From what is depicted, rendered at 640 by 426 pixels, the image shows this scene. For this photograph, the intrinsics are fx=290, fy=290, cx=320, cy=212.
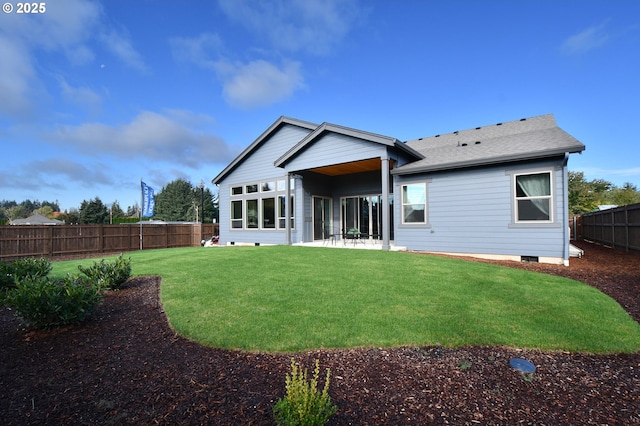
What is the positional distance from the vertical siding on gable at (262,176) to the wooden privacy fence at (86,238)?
180 inches

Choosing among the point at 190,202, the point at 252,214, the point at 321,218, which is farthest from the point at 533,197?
the point at 190,202

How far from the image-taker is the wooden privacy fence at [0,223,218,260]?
1430 centimetres

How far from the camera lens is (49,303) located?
4000 millimetres

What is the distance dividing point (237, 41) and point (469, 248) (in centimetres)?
1293

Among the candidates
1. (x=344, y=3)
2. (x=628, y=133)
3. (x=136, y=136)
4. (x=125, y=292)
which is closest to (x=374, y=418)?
(x=125, y=292)

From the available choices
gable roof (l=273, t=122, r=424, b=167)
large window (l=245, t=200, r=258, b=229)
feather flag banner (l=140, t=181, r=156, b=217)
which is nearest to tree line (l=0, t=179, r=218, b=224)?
feather flag banner (l=140, t=181, r=156, b=217)

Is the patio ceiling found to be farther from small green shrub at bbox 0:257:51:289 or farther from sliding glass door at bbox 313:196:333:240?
small green shrub at bbox 0:257:51:289

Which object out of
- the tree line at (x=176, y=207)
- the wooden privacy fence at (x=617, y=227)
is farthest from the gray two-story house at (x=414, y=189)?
the tree line at (x=176, y=207)

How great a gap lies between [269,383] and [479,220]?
9671 millimetres

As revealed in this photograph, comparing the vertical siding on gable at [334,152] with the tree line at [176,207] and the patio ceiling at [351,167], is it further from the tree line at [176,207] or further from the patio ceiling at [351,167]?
the tree line at [176,207]

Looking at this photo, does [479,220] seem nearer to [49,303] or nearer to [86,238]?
[49,303]

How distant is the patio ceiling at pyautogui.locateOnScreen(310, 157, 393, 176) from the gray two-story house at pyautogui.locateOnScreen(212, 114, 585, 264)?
0.05 meters

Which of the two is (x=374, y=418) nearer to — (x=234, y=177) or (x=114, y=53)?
(x=114, y=53)

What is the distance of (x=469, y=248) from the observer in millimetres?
10375
